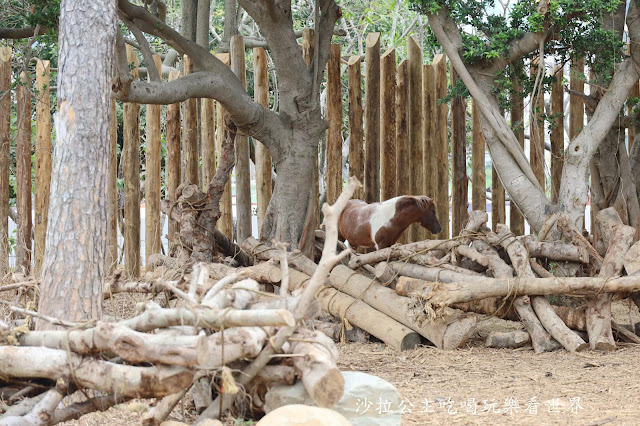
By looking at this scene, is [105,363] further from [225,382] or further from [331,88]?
[331,88]

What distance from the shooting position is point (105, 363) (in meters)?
3.19

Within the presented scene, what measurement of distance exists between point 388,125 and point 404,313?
2763 millimetres

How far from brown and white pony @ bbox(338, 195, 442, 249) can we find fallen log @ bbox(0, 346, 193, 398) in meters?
3.98

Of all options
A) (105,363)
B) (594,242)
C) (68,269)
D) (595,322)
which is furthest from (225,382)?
(594,242)

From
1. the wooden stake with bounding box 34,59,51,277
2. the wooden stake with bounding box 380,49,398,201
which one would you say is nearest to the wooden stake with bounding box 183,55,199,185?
the wooden stake with bounding box 34,59,51,277

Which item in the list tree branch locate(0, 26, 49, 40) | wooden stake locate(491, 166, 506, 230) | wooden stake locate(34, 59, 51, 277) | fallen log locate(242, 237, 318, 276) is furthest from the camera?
wooden stake locate(491, 166, 506, 230)

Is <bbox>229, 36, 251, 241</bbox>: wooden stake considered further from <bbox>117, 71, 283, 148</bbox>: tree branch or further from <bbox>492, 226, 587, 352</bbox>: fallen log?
<bbox>492, 226, 587, 352</bbox>: fallen log

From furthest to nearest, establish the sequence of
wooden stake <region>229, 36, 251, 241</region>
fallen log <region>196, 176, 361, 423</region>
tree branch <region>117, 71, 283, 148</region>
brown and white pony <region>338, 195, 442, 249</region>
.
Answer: wooden stake <region>229, 36, 251, 241</region>, brown and white pony <region>338, 195, 442, 249</region>, tree branch <region>117, 71, 283, 148</region>, fallen log <region>196, 176, 361, 423</region>

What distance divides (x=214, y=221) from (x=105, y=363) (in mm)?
3894

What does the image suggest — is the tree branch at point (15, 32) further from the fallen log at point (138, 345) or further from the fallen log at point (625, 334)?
the fallen log at point (625, 334)

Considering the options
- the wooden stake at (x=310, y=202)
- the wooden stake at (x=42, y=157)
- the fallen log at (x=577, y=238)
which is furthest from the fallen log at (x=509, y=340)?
the wooden stake at (x=42, y=157)

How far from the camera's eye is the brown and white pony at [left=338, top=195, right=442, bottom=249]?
684cm

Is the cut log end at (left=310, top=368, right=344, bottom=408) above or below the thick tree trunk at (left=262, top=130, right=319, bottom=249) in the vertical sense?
below

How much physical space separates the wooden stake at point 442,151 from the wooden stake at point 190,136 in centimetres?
258
